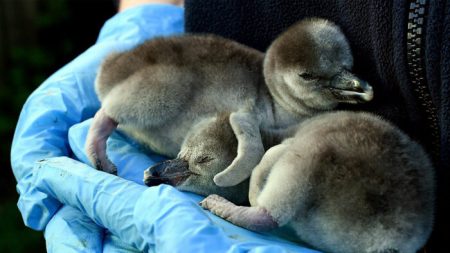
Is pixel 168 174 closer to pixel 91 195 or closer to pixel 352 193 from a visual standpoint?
pixel 91 195

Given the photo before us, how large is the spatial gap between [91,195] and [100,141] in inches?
6.8

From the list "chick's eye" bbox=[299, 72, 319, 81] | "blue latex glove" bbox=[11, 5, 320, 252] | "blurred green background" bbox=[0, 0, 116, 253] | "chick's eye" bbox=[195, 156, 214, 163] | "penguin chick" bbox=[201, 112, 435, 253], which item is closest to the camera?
"penguin chick" bbox=[201, 112, 435, 253]

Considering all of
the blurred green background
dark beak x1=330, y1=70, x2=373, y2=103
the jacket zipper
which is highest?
the jacket zipper

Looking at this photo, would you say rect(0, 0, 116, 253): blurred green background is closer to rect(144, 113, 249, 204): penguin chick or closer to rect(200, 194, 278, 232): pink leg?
rect(144, 113, 249, 204): penguin chick

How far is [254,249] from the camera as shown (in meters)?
1.16

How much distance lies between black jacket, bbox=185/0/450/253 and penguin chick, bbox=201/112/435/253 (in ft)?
0.32

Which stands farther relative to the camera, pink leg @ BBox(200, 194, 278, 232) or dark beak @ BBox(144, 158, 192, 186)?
dark beak @ BBox(144, 158, 192, 186)

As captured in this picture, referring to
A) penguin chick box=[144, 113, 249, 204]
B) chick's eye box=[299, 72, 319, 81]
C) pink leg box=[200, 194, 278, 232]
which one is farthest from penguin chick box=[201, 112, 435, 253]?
chick's eye box=[299, 72, 319, 81]

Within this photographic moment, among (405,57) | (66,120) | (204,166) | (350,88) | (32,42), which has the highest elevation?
(405,57)

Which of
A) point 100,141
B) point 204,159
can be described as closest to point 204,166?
point 204,159

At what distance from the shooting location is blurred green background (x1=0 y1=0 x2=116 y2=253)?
11.2 feet

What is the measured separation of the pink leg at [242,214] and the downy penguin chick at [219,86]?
0.18 metres

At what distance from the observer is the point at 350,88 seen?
4.57 feet

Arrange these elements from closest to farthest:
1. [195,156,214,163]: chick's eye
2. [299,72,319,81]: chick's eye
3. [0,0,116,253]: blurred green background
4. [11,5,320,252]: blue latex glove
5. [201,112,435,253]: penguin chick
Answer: [201,112,435,253]: penguin chick → [11,5,320,252]: blue latex glove → [195,156,214,163]: chick's eye → [299,72,319,81]: chick's eye → [0,0,116,253]: blurred green background
